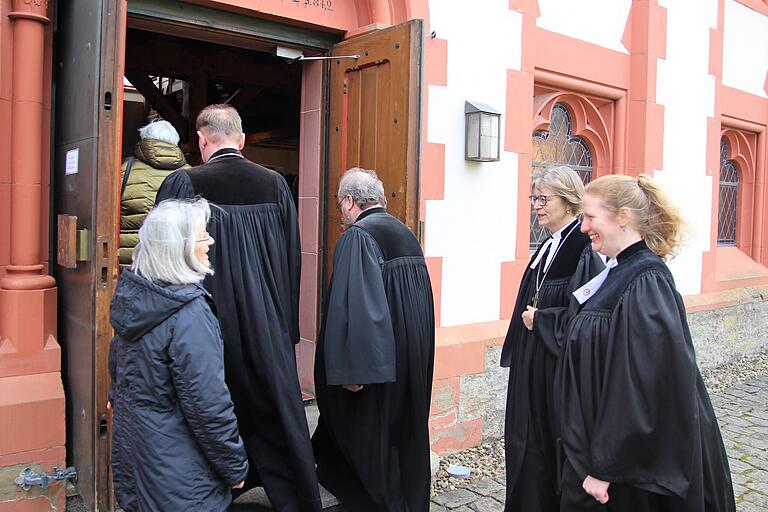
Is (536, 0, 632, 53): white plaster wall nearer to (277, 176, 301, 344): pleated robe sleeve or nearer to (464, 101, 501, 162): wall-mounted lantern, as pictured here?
(464, 101, 501, 162): wall-mounted lantern

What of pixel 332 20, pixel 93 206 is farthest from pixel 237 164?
pixel 332 20

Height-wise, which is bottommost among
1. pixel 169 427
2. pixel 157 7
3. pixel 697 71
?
pixel 169 427

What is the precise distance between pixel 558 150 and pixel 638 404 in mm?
4638

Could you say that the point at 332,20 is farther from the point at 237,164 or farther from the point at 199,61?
the point at 199,61

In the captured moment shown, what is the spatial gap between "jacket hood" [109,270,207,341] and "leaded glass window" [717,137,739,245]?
820cm

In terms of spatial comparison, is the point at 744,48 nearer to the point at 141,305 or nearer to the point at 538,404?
the point at 538,404

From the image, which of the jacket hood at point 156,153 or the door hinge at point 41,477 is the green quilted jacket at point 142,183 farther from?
the door hinge at point 41,477

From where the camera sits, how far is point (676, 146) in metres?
7.36

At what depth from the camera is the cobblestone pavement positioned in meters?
4.40

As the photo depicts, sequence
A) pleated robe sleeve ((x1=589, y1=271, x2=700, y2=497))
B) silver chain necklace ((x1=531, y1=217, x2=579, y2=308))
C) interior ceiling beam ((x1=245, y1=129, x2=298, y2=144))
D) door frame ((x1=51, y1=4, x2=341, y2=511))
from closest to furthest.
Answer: pleated robe sleeve ((x1=589, y1=271, x2=700, y2=497)) < door frame ((x1=51, y1=4, x2=341, y2=511)) < silver chain necklace ((x1=531, y1=217, x2=579, y2=308)) < interior ceiling beam ((x1=245, y1=129, x2=298, y2=144))

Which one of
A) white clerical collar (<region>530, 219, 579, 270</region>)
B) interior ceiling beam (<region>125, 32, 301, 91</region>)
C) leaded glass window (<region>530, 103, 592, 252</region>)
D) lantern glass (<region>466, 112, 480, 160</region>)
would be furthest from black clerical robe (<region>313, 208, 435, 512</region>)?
interior ceiling beam (<region>125, 32, 301, 91</region>)

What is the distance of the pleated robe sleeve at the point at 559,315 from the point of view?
317cm

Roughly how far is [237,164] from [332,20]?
1727 millimetres

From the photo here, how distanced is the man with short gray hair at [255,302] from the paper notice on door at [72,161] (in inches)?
17.1
